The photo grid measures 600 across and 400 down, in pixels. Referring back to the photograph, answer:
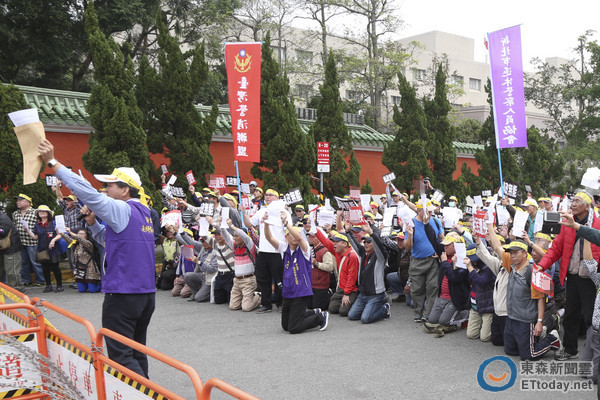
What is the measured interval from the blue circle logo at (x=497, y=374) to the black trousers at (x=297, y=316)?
8.39ft

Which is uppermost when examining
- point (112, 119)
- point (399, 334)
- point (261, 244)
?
point (112, 119)

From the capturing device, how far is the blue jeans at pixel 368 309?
28.1 ft

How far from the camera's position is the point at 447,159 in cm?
1798

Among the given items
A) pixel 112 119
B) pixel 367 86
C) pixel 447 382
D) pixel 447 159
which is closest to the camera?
pixel 447 382

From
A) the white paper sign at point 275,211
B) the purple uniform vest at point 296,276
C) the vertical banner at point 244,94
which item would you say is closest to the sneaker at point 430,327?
the purple uniform vest at point 296,276

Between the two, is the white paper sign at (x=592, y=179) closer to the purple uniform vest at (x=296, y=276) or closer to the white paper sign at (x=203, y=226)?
the purple uniform vest at (x=296, y=276)

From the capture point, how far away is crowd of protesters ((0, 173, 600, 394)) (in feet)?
Answer: 20.9

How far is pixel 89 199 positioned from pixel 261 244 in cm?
552

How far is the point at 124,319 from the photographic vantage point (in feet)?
14.9

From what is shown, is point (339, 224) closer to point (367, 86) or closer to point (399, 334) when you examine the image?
point (399, 334)

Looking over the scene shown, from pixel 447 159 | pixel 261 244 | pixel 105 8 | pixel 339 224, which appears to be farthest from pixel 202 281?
pixel 105 8

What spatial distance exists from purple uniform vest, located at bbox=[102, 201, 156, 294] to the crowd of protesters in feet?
9.94

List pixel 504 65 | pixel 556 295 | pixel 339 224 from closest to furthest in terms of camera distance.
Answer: pixel 556 295
pixel 339 224
pixel 504 65

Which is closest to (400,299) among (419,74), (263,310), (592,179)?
(263,310)
